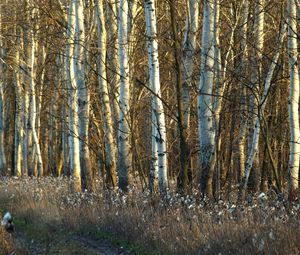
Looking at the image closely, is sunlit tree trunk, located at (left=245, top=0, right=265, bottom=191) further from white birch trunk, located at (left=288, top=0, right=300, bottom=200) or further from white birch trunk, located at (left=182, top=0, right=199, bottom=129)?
white birch trunk, located at (left=288, top=0, right=300, bottom=200)

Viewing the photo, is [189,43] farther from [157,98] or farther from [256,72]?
[157,98]

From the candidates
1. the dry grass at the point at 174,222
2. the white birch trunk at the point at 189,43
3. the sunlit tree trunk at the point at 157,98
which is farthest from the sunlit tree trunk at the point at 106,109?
the sunlit tree trunk at the point at 157,98

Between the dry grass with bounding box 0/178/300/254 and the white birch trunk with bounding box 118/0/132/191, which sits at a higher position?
the white birch trunk with bounding box 118/0/132/191

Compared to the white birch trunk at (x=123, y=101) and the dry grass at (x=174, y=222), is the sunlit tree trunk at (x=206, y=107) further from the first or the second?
the white birch trunk at (x=123, y=101)

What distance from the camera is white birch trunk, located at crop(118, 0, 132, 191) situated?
536 inches

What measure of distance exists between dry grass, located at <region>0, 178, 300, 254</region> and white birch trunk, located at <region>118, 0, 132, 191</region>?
813 millimetres

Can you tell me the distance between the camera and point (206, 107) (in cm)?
1157

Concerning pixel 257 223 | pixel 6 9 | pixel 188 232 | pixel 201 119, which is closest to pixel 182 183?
pixel 201 119

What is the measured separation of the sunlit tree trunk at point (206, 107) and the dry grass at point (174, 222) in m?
0.77

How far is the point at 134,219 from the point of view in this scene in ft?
35.7

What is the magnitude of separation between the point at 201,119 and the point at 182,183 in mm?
1651

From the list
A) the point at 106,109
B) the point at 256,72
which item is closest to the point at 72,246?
the point at 106,109

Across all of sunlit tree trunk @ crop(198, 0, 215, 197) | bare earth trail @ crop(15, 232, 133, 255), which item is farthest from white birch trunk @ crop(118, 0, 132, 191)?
bare earth trail @ crop(15, 232, 133, 255)

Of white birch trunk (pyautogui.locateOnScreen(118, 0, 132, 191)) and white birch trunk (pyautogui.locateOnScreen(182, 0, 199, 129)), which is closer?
white birch trunk (pyautogui.locateOnScreen(118, 0, 132, 191))
